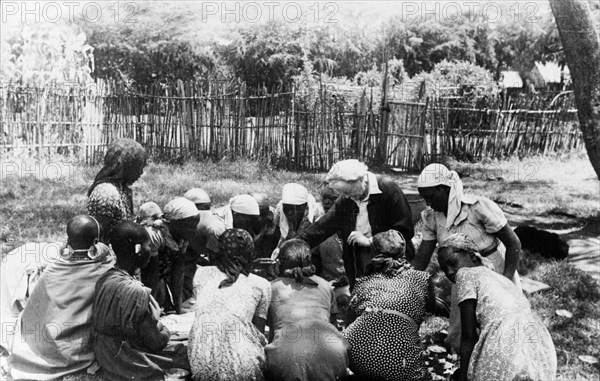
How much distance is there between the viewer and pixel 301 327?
3689 mm

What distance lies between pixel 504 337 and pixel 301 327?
3.76 feet

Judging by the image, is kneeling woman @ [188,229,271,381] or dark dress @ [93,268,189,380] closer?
kneeling woman @ [188,229,271,381]

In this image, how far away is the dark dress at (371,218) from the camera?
5.07 metres

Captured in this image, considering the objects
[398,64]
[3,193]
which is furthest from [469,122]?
[398,64]

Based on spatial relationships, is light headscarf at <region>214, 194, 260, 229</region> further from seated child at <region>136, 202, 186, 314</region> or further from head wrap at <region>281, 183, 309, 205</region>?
seated child at <region>136, 202, 186, 314</region>

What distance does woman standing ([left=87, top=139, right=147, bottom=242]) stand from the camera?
4656mm

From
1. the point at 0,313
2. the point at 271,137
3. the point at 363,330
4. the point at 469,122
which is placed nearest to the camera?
the point at 363,330

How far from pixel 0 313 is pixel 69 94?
25.6 feet

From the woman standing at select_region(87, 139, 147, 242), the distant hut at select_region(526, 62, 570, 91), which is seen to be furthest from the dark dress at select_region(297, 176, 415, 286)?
the distant hut at select_region(526, 62, 570, 91)

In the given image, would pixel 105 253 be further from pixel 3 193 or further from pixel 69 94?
pixel 69 94

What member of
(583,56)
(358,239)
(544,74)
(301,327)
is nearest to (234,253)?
(301,327)

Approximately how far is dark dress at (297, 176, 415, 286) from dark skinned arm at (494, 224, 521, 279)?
86cm

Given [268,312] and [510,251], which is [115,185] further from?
[510,251]

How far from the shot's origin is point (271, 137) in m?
12.2
